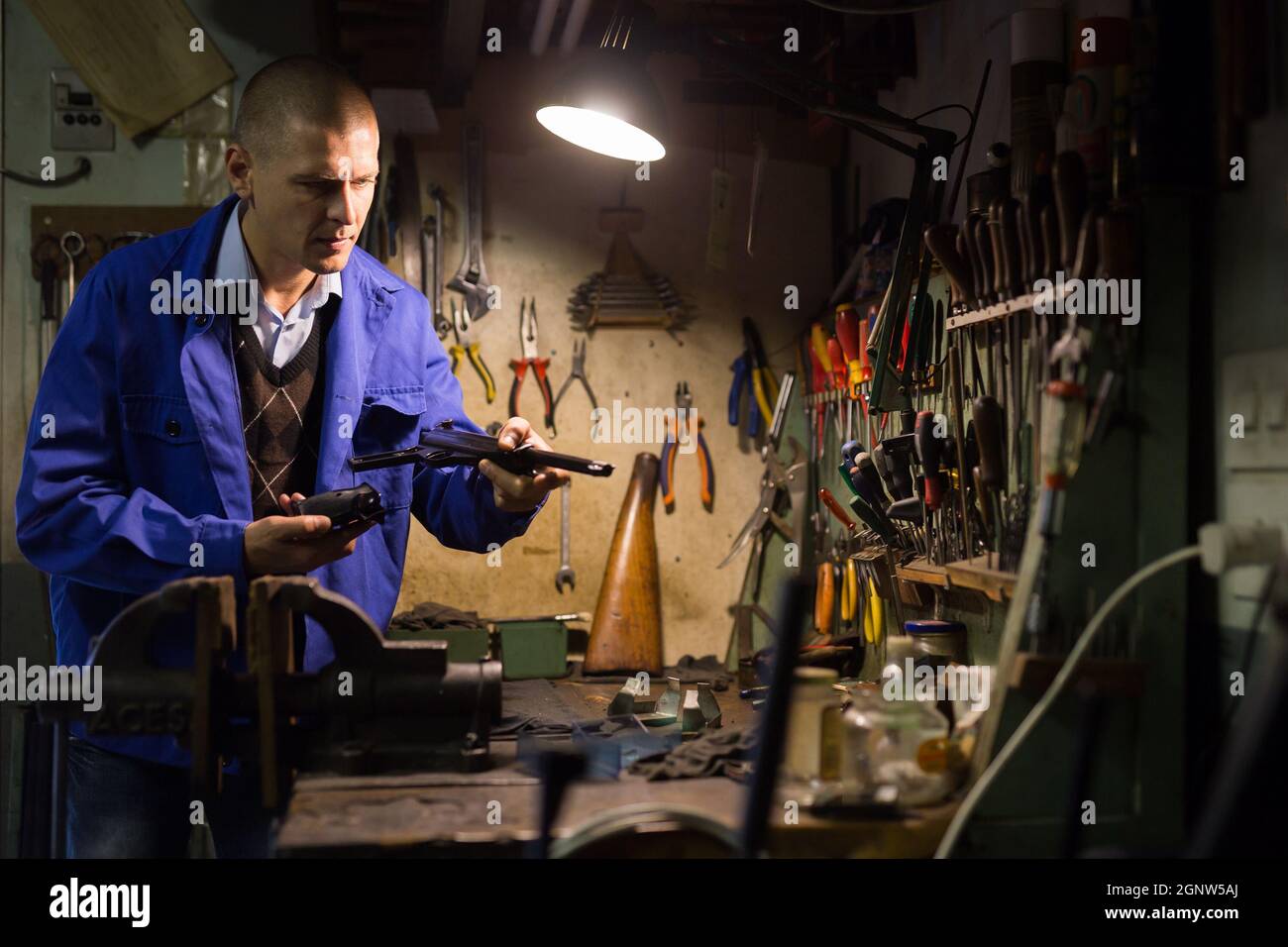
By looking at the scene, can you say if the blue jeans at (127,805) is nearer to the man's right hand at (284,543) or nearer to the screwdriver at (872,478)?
the man's right hand at (284,543)

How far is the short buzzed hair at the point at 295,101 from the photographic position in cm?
170

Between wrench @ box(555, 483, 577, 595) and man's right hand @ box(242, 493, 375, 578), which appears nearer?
man's right hand @ box(242, 493, 375, 578)

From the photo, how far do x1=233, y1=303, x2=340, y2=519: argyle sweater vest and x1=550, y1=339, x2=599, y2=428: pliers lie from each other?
1.25m

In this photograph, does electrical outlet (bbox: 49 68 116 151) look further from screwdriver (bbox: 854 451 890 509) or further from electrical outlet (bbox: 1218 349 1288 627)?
electrical outlet (bbox: 1218 349 1288 627)

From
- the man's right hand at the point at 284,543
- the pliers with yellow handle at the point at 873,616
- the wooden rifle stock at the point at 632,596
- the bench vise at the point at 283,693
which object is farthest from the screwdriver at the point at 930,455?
the wooden rifle stock at the point at 632,596

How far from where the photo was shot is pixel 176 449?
1.70 metres

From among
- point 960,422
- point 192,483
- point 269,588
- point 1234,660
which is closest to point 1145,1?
point 960,422

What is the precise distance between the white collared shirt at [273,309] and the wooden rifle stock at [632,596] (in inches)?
51.6

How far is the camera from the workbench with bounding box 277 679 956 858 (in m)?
1.17

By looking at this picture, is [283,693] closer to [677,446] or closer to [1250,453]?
[1250,453]

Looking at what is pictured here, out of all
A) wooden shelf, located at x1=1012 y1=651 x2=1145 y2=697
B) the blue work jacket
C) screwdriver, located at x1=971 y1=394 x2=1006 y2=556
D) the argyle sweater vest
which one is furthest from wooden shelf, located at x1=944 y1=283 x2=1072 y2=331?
the argyle sweater vest

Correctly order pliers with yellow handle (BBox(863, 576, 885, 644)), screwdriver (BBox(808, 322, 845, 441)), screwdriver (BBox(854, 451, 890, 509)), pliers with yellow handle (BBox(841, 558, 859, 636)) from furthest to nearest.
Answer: screwdriver (BBox(808, 322, 845, 441)) < pliers with yellow handle (BBox(841, 558, 859, 636)) < pliers with yellow handle (BBox(863, 576, 885, 644)) < screwdriver (BBox(854, 451, 890, 509))

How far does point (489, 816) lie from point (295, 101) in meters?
1.13
